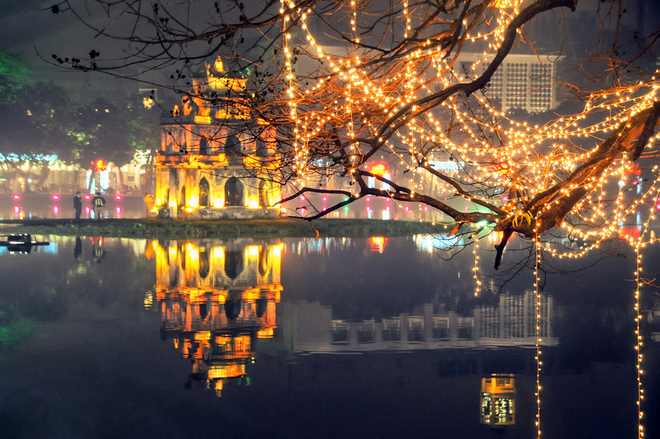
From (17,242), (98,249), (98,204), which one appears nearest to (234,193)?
(98,204)

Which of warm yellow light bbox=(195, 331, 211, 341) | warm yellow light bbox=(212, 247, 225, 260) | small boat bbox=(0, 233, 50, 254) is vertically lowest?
warm yellow light bbox=(195, 331, 211, 341)

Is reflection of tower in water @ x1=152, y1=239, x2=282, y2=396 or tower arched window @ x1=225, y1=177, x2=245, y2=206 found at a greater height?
tower arched window @ x1=225, y1=177, x2=245, y2=206

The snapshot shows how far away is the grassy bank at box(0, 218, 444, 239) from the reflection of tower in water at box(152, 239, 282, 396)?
8.52 metres

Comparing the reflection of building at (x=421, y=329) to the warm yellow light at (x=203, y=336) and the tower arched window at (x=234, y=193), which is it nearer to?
the warm yellow light at (x=203, y=336)

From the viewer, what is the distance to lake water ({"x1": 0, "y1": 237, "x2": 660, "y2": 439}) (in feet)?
19.4

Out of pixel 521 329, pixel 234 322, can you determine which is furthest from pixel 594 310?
pixel 234 322

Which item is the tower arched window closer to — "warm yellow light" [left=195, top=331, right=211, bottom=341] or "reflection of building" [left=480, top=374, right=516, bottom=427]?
"warm yellow light" [left=195, top=331, right=211, bottom=341]

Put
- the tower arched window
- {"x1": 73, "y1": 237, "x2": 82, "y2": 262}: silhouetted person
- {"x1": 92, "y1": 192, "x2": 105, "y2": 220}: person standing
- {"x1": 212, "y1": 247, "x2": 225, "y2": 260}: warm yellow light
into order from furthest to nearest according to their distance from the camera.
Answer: {"x1": 92, "y1": 192, "x2": 105, "y2": 220}: person standing < the tower arched window < {"x1": 73, "y1": 237, "x2": 82, "y2": 262}: silhouetted person < {"x1": 212, "y1": 247, "x2": 225, "y2": 260}: warm yellow light

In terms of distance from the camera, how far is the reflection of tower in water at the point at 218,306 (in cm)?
782

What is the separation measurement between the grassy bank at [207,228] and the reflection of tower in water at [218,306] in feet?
27.9

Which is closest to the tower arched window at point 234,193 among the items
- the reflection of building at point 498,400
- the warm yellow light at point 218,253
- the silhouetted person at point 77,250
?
the silhouetted person at point 77,250

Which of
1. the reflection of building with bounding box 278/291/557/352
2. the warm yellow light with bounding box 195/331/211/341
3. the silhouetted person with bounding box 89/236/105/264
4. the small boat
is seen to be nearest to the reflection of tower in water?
the warm yellow light with bounding box 195/331/211/341

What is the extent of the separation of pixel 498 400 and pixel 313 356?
101 inches

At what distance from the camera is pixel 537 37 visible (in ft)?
203
